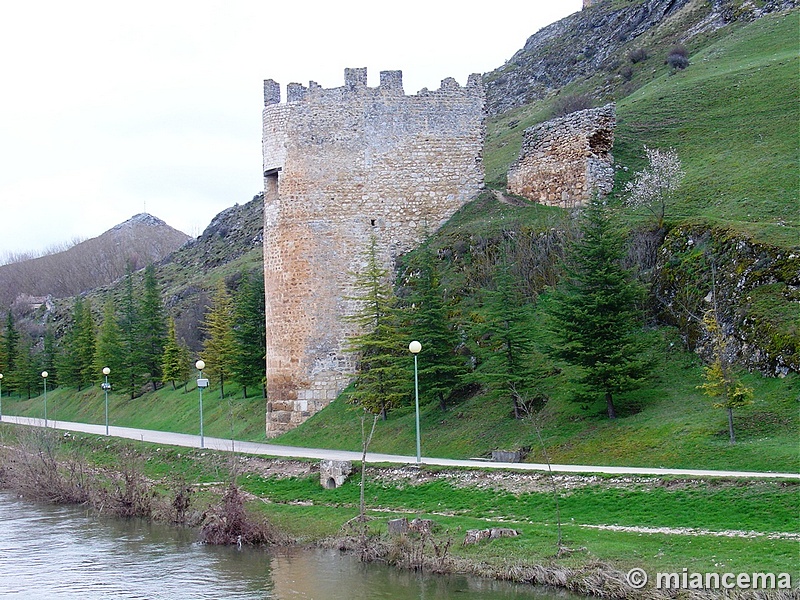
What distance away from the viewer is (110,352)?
52.3 metres

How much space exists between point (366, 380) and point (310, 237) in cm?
536

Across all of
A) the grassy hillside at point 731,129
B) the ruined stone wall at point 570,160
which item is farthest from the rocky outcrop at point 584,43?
the ruined stone wall at point 570,160

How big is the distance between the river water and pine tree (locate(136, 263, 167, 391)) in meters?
28.5

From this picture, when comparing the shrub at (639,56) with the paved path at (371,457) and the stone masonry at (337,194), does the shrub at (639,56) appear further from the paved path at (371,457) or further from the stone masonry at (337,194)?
the paved path at (371,457)

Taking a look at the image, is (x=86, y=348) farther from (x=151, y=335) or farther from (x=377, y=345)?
(x=377, y=345)

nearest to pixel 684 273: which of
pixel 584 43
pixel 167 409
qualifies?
pixel 167 409

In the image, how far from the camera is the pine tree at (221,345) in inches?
1581

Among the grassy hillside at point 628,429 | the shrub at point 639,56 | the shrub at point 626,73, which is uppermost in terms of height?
the shrub at point 639,56

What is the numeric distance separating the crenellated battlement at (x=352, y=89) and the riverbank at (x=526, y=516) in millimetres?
12556

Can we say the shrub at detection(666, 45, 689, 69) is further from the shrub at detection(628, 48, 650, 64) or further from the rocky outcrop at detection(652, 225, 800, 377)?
the rocky outcrop at detection(652, 225, 800, 377)

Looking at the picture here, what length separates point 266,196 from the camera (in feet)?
107

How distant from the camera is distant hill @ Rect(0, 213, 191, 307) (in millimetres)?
129475

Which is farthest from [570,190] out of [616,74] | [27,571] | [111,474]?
[616,74]

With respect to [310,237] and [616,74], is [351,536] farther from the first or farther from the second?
[616,74]
